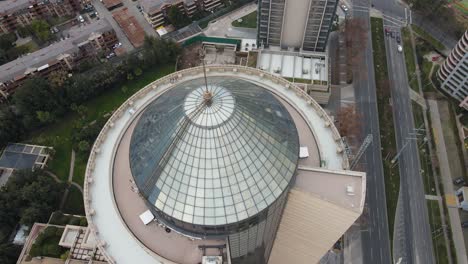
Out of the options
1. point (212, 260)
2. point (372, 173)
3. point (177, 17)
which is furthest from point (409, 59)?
point (212, 260)

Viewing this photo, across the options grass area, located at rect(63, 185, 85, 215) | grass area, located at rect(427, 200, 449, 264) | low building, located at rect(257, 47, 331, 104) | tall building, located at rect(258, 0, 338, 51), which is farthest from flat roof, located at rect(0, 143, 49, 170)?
grass area, located at rect(427, 200, 449, 264)

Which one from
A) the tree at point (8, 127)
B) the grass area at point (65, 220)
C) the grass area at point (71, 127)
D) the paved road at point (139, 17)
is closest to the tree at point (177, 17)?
the paved road at point (139, 17)

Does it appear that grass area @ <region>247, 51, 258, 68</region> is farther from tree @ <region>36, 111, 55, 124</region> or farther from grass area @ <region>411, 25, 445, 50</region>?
tree @ <region>36, 111, 55, 124</region>

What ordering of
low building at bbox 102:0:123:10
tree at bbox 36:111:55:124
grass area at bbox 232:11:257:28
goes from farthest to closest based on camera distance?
low building at bbox 102:0:123:10 → grass area at bbox 232:11:257:28 → tree at bbox 36:111:55:124

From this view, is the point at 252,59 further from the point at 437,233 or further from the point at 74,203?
the point at 437,233

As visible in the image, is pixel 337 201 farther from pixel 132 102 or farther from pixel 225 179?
pixel 132 102

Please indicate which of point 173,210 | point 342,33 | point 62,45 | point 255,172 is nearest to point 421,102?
point 342,33

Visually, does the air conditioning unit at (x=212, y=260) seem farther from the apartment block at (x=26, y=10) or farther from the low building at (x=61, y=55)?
the apartment block at (x=26, y=10)
